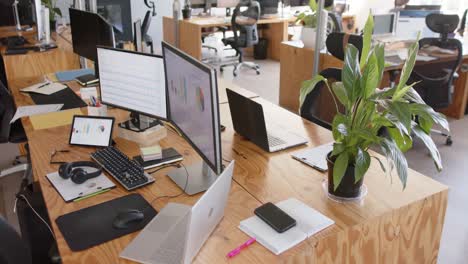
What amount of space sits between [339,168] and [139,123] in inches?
42.0

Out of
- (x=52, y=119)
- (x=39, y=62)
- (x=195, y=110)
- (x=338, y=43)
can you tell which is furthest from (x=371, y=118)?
(x=39, y=62)

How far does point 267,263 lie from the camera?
49.6 inches

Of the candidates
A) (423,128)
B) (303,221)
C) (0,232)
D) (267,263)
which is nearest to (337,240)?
(303,221)

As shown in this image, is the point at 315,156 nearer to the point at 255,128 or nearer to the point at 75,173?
the point at 255,128

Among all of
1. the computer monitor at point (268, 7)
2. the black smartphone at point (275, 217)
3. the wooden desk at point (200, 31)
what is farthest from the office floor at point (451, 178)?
the computer monitor at point (268, 7)

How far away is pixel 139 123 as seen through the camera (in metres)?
2.14

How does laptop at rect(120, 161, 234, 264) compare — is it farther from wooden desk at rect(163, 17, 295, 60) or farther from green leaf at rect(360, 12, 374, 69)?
wooden desk at rect(163, 17, 295, 60)

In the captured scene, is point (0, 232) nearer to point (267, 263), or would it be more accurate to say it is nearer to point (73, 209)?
point (73, 209)

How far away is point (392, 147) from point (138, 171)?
96 centimetres

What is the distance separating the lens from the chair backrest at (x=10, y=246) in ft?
4.22

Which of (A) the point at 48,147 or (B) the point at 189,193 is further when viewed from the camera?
(A) the point at 48,147

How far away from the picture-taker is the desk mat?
2635 mm

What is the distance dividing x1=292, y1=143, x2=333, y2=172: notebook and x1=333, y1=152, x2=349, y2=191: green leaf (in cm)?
33

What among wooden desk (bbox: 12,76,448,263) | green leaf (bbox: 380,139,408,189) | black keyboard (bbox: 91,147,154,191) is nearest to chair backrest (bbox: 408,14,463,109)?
wooden desk (bbox: 12,76,448,263)
